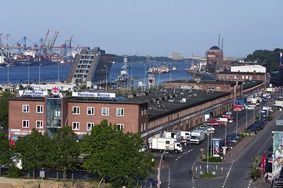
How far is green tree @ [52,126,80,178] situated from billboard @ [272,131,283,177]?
235 inches

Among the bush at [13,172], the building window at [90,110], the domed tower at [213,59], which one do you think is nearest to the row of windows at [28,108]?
the building window at [90,110]

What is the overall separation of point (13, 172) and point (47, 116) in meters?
4.88

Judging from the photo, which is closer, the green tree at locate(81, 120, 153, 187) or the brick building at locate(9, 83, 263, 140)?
the green tree at locate(81, 120, 153, 187)

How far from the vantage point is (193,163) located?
23703 millimetres

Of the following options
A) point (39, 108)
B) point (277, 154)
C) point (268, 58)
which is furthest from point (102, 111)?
point (268, 58)

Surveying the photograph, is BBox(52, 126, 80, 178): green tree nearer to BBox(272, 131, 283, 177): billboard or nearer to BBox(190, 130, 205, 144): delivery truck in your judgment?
BBox(272, 131, 283, 177): billboard

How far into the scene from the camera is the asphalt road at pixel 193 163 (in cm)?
1988

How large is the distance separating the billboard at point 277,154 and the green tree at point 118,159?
4.30m

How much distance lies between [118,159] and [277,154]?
5482 mm

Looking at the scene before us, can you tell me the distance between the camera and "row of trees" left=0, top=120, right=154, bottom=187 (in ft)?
61.1

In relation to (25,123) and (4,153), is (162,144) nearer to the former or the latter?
(25,123)

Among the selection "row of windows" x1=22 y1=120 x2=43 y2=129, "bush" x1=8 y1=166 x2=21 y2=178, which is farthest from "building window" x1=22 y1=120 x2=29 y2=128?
"bush" x1=8 y1=166 x2=21 y2=178

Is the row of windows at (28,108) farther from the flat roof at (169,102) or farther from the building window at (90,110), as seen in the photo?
the flat roof at (169,102)

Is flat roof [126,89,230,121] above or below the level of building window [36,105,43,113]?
below
